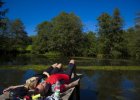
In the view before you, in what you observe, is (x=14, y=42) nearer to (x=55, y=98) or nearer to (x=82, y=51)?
(x=82, y=51)

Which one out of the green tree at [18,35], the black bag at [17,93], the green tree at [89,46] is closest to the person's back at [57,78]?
the black bag at [17,93]

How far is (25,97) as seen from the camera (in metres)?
7.00

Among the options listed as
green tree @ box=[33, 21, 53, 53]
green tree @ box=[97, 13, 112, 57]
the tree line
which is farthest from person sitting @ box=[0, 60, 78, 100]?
green tree @ box=[33, 21, 53, 53]

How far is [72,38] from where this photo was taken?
3236 inches

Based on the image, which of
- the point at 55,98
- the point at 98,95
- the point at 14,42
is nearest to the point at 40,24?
the point at 14,42

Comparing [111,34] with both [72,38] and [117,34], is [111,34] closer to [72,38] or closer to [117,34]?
[117,34]

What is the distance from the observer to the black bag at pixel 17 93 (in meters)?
6.99

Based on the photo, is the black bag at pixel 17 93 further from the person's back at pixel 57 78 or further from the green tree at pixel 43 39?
the green tree at pixel 43 39

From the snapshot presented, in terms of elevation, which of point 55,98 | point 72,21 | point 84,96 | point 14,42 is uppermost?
point 72,21

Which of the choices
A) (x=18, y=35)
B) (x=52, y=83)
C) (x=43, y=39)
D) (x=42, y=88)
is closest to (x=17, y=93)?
(x=42, y=88)

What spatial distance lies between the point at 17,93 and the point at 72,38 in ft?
246

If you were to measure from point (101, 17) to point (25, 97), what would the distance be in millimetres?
84369

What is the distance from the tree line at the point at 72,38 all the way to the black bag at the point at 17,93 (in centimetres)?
6764

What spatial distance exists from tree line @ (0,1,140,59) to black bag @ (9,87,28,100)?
67.6 metres
